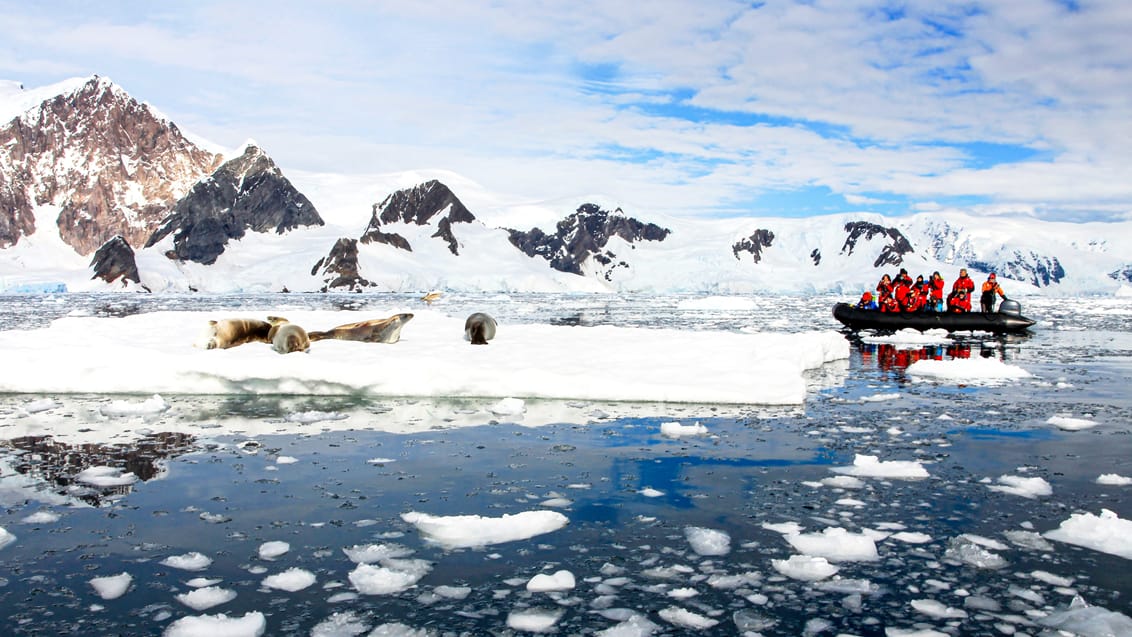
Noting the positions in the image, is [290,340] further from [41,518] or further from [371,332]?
[41,518]

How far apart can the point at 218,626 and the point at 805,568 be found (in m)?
2.88

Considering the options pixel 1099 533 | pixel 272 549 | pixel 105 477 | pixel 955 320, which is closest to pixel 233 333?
pixel 105 477

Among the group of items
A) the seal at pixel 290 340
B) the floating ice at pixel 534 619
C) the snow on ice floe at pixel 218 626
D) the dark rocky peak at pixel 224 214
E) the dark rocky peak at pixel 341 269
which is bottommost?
the floating ice at pixel 534 619

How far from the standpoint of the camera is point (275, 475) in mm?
6324

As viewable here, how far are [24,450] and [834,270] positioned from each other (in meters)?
163

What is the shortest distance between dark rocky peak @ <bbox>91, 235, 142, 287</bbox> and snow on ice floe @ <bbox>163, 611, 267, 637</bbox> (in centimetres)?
14106

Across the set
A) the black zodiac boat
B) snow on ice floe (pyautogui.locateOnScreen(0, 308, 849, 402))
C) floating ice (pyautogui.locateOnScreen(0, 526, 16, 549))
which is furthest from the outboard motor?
floating ice (pyautogui.locateOnScreen(0, 526, 16, 549))

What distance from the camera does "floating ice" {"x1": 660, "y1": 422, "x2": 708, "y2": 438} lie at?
7.95 meters

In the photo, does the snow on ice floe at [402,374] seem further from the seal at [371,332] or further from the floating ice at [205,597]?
the floating ice at [205,597]

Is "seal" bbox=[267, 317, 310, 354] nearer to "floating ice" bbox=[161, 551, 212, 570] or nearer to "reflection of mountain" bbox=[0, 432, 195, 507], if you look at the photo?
"reflection of mountain" bbox=[0, 432, 195, 507]

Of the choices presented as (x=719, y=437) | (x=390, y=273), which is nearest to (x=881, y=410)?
(x=719, y=437)

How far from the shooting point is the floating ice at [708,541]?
4652 mm

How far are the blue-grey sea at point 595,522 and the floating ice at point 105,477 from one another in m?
0.10

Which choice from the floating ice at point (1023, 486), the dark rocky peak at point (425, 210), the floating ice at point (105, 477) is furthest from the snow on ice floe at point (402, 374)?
the dark rocky peak at point (425, 210)
